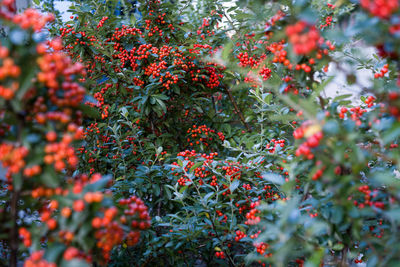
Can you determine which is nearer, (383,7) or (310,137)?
(383,7)

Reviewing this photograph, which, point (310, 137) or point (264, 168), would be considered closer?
point (310, 137)

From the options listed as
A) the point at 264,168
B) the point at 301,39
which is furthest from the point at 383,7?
the point at 264,168

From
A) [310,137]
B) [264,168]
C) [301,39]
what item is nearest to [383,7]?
[301,39]

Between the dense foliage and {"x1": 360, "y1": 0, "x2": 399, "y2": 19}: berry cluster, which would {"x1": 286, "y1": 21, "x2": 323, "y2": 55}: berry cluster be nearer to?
the dense foliage

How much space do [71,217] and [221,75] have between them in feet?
7.73

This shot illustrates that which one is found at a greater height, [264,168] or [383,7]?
[383,7]

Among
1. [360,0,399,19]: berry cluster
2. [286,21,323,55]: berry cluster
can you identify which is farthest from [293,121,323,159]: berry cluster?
[360,0,399,19]: berry cluster

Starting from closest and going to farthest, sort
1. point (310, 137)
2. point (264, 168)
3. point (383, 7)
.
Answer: point (383, 7), point (310, 137), point (264, 168)

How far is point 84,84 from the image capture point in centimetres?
125

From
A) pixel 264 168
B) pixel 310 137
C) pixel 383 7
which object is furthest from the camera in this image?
pixel 264 168

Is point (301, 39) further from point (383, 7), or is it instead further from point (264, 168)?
point (264, 168)

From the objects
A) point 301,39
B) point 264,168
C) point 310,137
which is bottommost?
point 264,168

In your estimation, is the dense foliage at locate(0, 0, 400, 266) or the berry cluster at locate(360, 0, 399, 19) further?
the dense foliage at locate(0, 0, 400, 266)

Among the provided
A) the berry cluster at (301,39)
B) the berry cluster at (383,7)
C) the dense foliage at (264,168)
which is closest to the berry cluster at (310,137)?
the dense foliage at (264,168)
